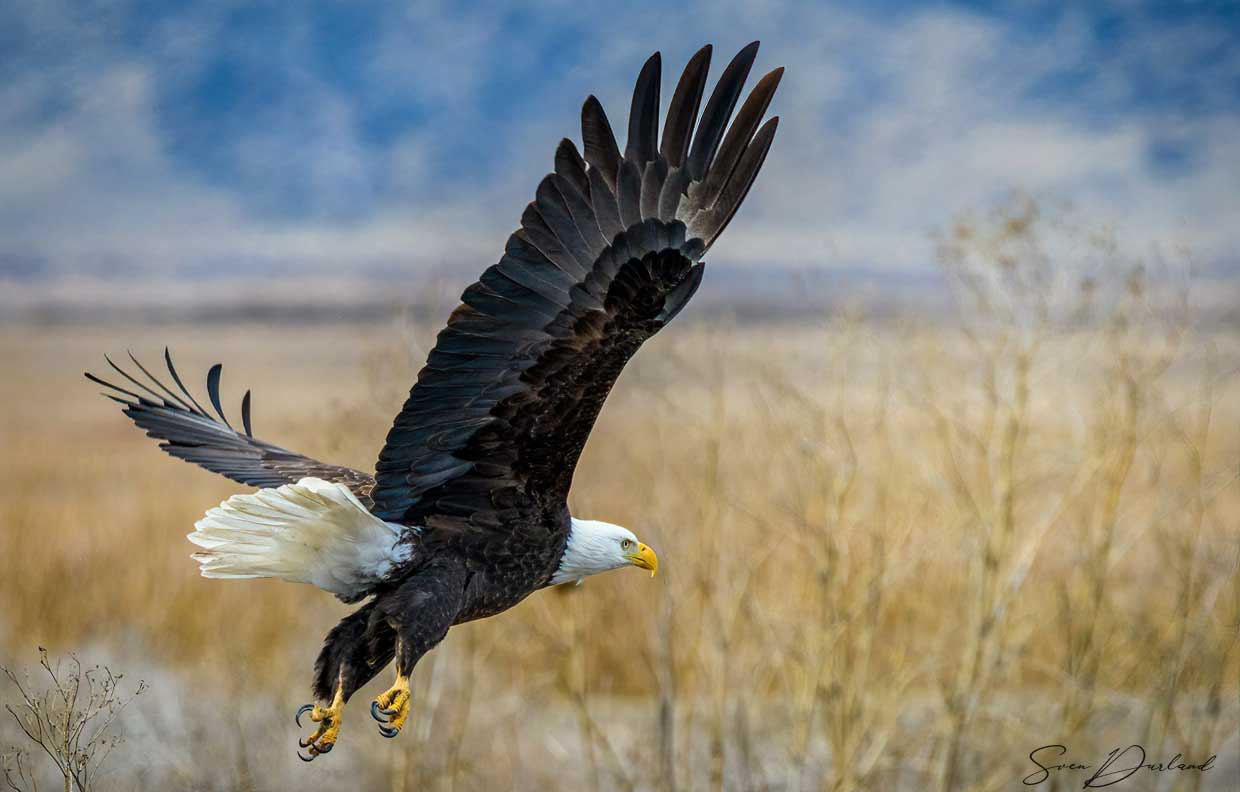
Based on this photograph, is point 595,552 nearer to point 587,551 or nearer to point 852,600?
point 587,551

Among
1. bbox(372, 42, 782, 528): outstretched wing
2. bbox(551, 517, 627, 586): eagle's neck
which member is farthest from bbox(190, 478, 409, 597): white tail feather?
bbox(551, 517, 627, 586): eagle's neck

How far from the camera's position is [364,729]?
30.0 ft

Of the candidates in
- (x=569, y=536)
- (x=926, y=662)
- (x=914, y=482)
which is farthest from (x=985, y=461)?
(x=569, y=536)

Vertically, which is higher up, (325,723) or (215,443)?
(215,443)

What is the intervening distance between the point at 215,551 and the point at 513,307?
1292 millimetres

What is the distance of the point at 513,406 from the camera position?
418cm

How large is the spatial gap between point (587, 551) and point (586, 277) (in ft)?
3.57

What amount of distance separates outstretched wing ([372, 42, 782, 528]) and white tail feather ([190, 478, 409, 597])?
283mm

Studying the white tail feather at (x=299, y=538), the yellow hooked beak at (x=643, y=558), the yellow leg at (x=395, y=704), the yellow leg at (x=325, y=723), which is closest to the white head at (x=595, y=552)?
the yellow hooked beak at (x=643, y=558)

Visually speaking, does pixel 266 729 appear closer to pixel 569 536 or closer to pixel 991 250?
pixel 569 536

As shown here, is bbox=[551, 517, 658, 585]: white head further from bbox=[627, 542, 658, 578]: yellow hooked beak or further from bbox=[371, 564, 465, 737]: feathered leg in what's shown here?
bbox=[371, 564, 465, 737]: feathered leg

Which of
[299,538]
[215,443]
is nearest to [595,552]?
[299,538]

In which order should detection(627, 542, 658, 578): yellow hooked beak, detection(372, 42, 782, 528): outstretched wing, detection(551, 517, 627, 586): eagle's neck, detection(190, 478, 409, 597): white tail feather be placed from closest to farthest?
detection(372, 42, 782, 528): outstretched wing < detection(190, 478, 409, 597): white tail feather < detection(551, 517, 627, 586): eagle's neck < detection(627, 542, 658, 578): yellow hooked beak

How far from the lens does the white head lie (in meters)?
4.53
